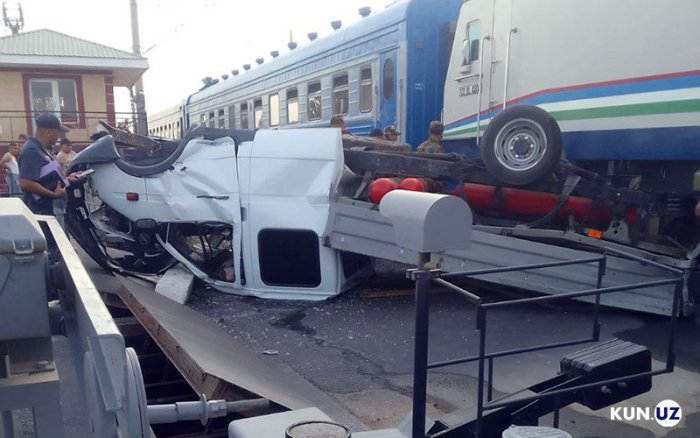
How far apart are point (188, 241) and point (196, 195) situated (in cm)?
73

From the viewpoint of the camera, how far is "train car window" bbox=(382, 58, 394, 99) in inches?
344

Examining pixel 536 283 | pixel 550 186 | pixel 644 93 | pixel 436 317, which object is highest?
pixel 644 93

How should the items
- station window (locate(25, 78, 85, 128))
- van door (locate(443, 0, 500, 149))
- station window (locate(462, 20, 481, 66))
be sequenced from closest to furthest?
van door (locate(443, 0, 500, 149)) < station window (locate(462, 20, 481, 66)) < station window (locate(25, 78, 85, 128))

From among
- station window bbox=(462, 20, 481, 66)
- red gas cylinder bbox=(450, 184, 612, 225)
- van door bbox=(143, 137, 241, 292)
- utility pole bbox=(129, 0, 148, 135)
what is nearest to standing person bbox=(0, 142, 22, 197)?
utility pole bbox=(129, 0, 148, 135)

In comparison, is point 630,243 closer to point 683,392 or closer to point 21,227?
point 683,392

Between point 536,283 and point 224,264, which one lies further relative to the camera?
point 224,264

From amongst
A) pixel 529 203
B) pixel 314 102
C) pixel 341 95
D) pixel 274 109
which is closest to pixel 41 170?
pixel 529 203

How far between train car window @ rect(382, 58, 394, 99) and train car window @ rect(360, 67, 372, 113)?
449 mm

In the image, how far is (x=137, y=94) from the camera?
63.0ft

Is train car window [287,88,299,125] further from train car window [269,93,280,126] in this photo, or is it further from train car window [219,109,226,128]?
train car window [219,109,226,128]

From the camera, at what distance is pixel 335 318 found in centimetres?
559

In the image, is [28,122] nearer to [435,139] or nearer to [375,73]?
[375,73]

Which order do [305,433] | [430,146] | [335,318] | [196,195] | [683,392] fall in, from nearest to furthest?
1. [305,433]
2. [683,392]
3. [335,318]
4. [196,195]
5. [430,146]

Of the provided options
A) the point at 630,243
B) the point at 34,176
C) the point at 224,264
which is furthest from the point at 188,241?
the point at 630,243
